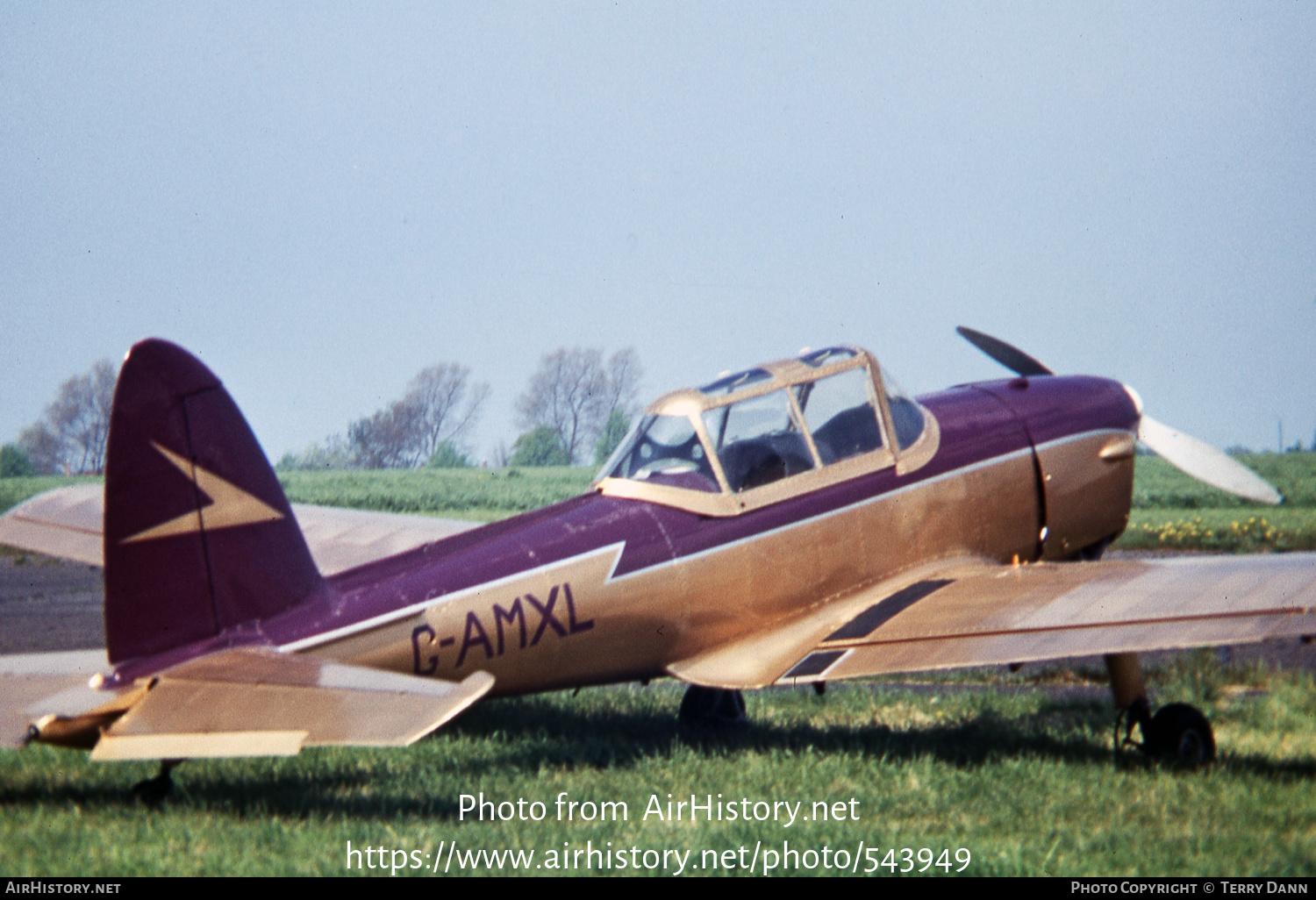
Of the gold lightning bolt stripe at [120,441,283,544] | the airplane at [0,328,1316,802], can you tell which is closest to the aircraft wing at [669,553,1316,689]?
the airplane at [0,328,1316,802]

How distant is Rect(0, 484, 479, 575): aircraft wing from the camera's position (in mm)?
9008

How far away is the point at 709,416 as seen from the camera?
6.43 metres

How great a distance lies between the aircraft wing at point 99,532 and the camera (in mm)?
9008

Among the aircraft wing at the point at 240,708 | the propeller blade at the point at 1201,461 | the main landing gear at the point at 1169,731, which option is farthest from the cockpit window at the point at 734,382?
the propeller blade at the point at 1201,461

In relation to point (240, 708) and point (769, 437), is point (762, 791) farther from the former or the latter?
point (240, 708)

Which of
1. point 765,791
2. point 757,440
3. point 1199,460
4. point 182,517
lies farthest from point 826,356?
point 182,517

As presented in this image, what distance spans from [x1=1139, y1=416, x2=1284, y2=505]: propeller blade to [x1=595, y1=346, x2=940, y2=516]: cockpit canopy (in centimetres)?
250

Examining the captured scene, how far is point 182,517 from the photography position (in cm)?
500

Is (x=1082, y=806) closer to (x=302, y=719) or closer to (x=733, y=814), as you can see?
(x=733, y=814)

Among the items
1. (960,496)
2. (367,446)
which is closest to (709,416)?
(960,496)

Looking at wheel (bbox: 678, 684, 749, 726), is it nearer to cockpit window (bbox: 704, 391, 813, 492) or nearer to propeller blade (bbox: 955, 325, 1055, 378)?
cockpit window (bbox: 704, 391, 813, 492)
